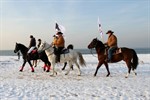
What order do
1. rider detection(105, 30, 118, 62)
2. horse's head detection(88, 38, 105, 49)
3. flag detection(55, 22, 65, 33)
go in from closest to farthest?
1. rider detection(105, 30, 118, 62)
2. horse's head detection(88, 38, 105, 49)
3. flag detection(55, 22, 65, 33)

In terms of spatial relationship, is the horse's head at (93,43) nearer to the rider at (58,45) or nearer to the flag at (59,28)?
the rider at (58,45)

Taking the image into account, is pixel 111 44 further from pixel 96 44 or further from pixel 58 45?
pixel 58 45

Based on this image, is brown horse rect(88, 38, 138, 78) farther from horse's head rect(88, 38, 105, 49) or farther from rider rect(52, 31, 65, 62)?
rider rect(52, 31, 65, 62)

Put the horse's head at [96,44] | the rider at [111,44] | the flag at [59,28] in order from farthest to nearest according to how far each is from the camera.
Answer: the flag at [59,28]
the horse's head at [96,44]
the rider at [111,44]

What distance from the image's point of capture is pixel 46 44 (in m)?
13.7

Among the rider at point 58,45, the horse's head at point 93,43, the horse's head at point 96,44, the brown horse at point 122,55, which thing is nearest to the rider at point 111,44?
the brown horse at point 122,55

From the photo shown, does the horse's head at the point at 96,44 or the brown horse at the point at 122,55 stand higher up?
the horse's head at the point at 96,44

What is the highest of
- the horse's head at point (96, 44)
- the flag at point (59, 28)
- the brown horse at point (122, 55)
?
the flag at point (59, 28)

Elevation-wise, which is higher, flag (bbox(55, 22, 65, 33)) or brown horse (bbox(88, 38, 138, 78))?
flag (bbox(55, 22, 65, 33))

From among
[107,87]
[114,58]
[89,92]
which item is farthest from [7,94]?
[114,58]

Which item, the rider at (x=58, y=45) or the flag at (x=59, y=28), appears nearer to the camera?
the rider at (x=58, y=45)

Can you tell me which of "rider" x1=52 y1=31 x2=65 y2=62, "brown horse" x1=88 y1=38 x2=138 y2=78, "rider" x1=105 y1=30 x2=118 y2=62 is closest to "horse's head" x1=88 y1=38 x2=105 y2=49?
"brown horse" x1=88 y1=38 x2=138 y2=78

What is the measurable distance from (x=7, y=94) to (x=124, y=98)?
3.89 m

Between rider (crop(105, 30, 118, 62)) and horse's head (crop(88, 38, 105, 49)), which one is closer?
rider (crop(105, 30, 118, 62))
